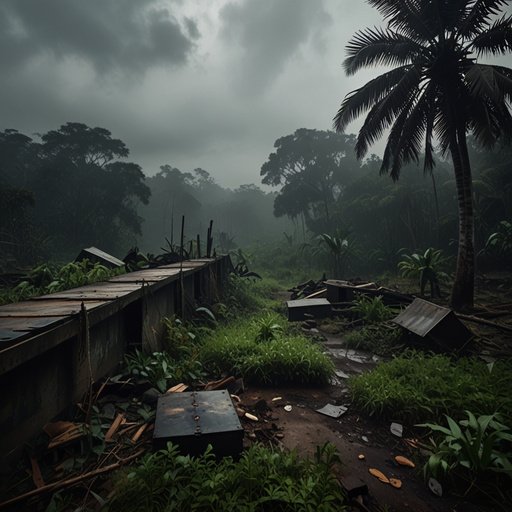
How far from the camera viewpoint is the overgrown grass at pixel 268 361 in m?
4.02

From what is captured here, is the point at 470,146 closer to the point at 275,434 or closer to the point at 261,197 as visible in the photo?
the point at 275,434

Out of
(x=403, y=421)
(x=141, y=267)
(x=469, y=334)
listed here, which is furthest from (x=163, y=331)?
(x=469, y=334)

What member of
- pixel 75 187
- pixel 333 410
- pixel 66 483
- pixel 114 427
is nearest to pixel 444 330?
pixel 333 410

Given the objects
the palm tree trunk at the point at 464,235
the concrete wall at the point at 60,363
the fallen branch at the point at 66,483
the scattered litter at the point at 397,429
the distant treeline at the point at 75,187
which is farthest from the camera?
the distant treeline at the point at 75,187

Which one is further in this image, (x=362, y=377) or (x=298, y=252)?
(x=298, y=252)

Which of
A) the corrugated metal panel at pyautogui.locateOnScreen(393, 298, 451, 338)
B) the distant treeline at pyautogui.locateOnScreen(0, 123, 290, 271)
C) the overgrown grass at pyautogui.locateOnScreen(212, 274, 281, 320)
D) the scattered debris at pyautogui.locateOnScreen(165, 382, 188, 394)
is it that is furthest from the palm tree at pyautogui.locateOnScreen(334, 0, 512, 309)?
the distant treeline at pyautogui.locateOnScreen(0, 123, 290, 271)

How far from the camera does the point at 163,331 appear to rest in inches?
175

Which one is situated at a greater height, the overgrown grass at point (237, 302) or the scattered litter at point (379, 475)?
the overgrown grass at point (237, 302)

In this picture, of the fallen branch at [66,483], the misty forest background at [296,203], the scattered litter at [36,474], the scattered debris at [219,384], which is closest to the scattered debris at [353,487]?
the fallen branch at [66,483]

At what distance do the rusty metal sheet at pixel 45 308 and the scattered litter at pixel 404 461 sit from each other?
2874mm

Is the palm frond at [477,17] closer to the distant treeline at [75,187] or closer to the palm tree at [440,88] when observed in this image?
the palm tree at [440,88]

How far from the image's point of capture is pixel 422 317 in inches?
203

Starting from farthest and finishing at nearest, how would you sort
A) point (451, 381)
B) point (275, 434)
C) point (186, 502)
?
point (451, 381) → point (275, 434) → point (186, 502)

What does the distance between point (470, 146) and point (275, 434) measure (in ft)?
92.3
